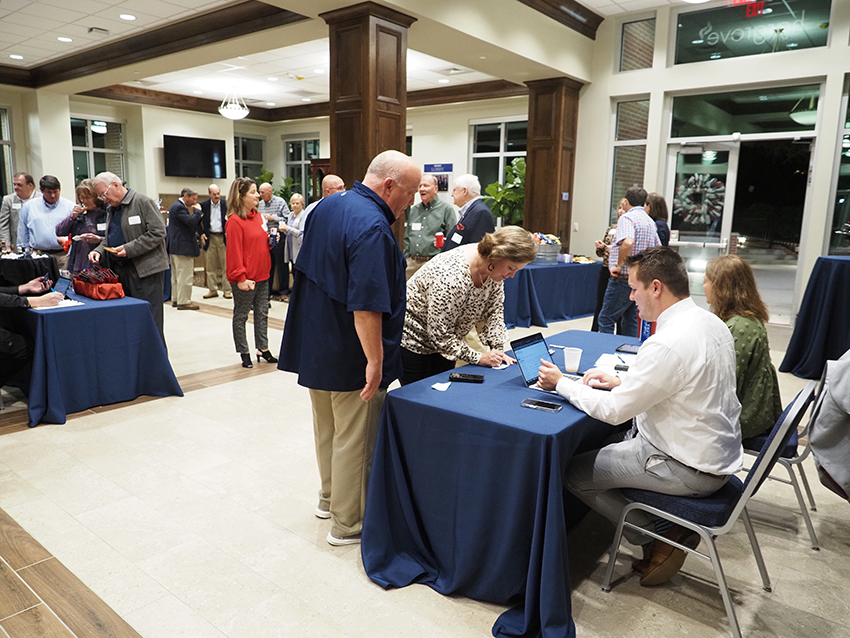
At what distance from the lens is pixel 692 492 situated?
6.48 feet

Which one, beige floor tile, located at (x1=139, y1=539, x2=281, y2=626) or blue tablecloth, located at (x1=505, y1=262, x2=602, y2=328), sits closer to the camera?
beige floor tile, located at (x1=139, y1=539, x2=281, y2=626)

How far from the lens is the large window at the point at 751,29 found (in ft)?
24.0

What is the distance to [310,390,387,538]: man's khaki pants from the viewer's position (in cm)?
235

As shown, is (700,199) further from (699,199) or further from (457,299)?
(457,299)

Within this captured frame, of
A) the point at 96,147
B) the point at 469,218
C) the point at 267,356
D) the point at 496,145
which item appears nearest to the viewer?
the point at 267,356

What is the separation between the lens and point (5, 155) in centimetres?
1135

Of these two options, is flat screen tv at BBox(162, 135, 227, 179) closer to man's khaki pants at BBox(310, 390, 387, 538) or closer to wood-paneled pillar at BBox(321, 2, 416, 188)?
wood-paneled pillar at BBox(321, 2, 416, 188)

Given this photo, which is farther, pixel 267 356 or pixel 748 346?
pixel 267 356

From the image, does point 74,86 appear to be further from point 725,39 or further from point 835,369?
point 835,369

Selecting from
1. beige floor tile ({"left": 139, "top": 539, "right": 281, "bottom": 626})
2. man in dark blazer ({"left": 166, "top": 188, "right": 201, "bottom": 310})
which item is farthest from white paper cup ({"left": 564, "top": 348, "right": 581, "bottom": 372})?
man in dark blazer ({"left": 166, "top": 188, "right": 201, "bottom": 310})

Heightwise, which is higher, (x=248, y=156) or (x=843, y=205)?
(x=248, y=156)

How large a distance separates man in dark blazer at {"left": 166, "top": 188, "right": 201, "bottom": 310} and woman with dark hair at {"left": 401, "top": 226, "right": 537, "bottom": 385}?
5.88m

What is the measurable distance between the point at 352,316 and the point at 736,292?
1.60 metres

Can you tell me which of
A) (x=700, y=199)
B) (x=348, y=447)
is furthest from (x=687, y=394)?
(x=700, y=199)
